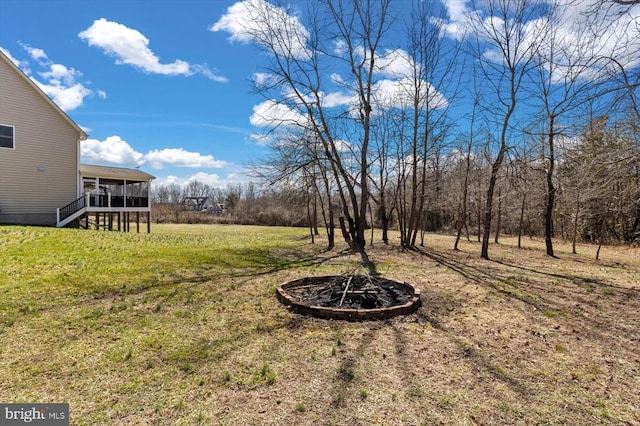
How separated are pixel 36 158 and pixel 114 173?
12.5 feet

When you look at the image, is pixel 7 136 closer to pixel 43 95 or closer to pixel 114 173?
pixel 43 95

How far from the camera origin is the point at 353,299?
533 centimetres

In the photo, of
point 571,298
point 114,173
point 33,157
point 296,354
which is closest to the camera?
point 296,354

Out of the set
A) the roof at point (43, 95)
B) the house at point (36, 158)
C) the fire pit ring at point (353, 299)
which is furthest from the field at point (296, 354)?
the roof at point (43, 95)

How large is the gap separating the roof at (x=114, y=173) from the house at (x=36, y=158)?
0.33 meters

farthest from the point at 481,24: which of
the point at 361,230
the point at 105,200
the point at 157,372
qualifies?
the point at 105,200

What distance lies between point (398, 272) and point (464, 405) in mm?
5731

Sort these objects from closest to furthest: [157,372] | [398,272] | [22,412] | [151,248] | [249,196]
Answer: [22,412] → [157,372] → [398,272] → [151,248] → [249,196]

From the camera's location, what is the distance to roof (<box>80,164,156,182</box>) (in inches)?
662

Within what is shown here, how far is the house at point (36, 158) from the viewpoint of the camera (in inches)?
549

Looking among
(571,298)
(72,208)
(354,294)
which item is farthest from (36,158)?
(571,298)

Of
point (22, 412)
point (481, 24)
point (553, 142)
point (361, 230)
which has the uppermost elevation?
point (481, 24)

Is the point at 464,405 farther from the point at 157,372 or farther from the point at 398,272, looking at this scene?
the point at 398,272

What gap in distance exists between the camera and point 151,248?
9.75 meters
